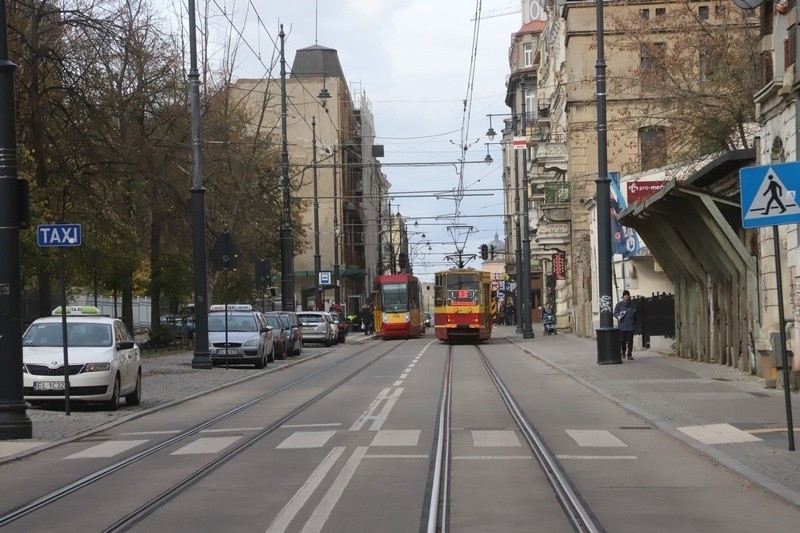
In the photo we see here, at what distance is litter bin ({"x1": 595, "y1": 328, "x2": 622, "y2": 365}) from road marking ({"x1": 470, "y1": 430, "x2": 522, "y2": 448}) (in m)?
15.3

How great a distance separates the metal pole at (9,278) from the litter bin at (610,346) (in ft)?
57.6

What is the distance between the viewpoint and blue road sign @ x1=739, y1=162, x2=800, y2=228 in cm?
1297

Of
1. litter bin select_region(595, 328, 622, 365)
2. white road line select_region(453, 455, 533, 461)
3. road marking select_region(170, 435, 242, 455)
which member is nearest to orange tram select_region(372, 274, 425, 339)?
litter bin select_region(595, 328, 622, 365)

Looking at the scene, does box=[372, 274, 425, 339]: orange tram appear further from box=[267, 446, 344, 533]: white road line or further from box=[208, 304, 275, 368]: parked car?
box=[267, 446, 344, 533]: white road line

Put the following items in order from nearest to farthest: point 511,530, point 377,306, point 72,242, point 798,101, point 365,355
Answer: point 511,530, point 72,242, point 798,101, point 365,355, point 377,306

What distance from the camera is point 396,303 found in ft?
201

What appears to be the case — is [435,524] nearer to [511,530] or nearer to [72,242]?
[511,530]

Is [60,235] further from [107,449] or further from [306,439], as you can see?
[306,439]

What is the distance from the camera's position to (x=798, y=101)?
66.0 ft

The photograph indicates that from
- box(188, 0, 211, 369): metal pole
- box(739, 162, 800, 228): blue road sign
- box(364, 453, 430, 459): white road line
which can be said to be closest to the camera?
box(739, 162, 800, 228): blue road sign

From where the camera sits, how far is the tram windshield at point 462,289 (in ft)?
178

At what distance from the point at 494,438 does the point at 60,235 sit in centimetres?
760

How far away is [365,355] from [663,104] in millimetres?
13878

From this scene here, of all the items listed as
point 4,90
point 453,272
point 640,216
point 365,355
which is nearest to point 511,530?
point 4,90
